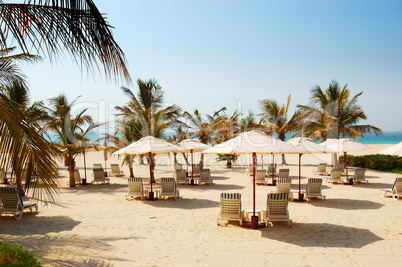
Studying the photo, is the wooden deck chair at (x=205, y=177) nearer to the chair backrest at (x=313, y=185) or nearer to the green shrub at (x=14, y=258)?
the chair backrest at (x=313, y=185)

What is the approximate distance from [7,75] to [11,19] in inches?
89.2

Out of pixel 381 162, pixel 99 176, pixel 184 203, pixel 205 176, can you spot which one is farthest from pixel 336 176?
pixel 99 176

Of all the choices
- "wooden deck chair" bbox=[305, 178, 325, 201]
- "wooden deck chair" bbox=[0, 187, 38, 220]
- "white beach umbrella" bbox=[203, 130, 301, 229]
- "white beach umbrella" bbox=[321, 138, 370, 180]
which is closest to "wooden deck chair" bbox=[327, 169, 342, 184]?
"white beach umbrella" bbox=[321, 138, 370, 180]

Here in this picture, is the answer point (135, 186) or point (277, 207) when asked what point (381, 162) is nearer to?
point (277, 207)

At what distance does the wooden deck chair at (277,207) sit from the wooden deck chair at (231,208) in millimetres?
718

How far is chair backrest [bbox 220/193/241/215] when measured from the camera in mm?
7969

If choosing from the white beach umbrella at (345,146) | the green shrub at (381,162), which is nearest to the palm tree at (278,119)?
the green shrub at (381,162)

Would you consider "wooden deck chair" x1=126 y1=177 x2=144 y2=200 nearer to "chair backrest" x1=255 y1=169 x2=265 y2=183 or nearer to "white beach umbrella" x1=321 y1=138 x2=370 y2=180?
"chair backrest" x1=255 y1=169 x2=265 y2=183

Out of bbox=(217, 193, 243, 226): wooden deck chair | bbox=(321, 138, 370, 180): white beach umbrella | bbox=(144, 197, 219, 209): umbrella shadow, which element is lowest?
bbox=(144, 197, 219, 209): umbrella shadow

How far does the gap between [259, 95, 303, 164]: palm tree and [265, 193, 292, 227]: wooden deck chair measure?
16782mm

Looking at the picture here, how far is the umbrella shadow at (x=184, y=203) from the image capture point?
34.5 feet

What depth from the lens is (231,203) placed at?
26.3 feet

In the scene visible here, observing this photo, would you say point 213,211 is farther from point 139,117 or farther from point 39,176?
point 139,117

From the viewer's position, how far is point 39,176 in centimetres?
418
